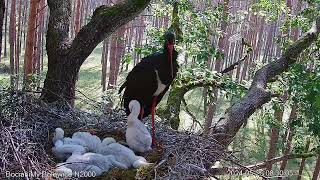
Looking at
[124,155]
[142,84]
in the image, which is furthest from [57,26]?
[124,155]

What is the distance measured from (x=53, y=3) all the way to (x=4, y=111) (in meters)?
1.50

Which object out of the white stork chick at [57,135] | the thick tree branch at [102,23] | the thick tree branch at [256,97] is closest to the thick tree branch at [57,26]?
the thick tree branch at [102,23]

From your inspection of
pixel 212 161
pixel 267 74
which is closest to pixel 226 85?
pixel 267 74

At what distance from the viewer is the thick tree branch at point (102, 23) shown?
4.53 metres

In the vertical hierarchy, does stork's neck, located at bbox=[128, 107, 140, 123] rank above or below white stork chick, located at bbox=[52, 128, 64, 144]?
above

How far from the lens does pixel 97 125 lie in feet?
15.4

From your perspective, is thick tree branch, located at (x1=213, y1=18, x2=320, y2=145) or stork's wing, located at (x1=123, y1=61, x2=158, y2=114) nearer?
stork's wing, located at (x1=123, y1=61, x2=158, y2=114)

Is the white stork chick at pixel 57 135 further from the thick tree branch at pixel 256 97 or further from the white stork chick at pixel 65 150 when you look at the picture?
the thick tree branch at pixel 256 97

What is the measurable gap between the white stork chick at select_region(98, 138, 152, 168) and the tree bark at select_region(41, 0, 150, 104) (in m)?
1.23

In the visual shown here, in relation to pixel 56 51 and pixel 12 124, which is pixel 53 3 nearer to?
pixel 56 51

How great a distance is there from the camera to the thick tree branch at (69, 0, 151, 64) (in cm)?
453

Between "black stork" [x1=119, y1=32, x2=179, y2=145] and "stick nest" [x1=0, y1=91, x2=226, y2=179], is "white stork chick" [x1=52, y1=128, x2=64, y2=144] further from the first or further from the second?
"black stork" [x1=119, y1=32, x2=179, y2=145]

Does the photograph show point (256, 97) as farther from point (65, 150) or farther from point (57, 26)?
point (65, 150)

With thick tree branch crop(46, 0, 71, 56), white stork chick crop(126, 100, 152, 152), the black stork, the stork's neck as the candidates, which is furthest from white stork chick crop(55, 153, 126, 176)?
thick tree branch crop(46, 0, 71, 56)
